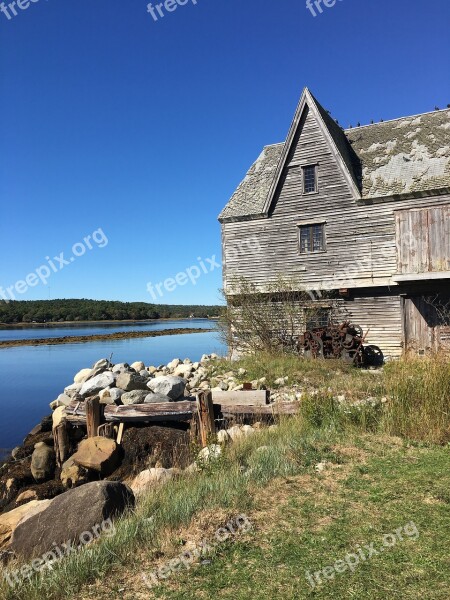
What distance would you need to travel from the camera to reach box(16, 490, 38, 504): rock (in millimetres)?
10030

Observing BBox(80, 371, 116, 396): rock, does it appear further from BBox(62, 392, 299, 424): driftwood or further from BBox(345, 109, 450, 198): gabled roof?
BBox(345, 109, 450, 198): gabled roof

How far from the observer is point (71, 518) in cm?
567

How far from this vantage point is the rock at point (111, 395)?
13.6 m

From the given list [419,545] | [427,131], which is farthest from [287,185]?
[419,545]

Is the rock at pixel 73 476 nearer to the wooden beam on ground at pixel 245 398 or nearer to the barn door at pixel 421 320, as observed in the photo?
the wooden beam on ground at pixel 245 398

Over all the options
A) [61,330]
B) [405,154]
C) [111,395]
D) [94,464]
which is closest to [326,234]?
[405,154]

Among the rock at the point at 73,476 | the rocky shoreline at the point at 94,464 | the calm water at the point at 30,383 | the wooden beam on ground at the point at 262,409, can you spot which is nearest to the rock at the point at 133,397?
the rocky shoreline at the point at 94,464

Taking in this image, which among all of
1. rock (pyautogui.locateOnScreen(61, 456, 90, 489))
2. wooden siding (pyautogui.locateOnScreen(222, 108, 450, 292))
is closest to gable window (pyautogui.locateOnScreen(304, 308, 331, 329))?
wooden siding (pyautogui.locateOnScreen(222, 108, 450, 292))

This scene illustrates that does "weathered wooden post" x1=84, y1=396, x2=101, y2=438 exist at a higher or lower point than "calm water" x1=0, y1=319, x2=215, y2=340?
higher

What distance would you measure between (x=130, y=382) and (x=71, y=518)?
29.6ft

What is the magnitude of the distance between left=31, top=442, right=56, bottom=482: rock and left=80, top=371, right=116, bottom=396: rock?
3047mm

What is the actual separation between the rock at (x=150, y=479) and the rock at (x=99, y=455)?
310 centimetres

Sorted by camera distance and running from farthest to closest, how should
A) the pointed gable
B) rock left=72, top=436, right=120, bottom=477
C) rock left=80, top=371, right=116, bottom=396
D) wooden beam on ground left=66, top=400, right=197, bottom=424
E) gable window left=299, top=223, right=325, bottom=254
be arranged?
1. gable window left=299, top=223, right=325, bottom=254
2. the pointed gable
3. rock left=80, top=371, right=116, bottom=396
4. wooden beam on ground left=66, top=400, right=197, bottom=424
5. rock left=72, top=436, right=120, bottom=477

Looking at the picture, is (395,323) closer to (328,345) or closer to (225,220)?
(328,345)
